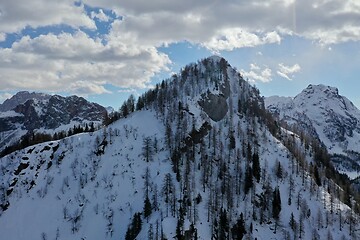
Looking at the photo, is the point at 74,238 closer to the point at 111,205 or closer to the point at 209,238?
the point at 111,205

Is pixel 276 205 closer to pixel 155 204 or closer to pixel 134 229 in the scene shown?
pixel 155 204

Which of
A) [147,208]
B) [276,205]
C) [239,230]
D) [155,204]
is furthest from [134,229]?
[276,205]

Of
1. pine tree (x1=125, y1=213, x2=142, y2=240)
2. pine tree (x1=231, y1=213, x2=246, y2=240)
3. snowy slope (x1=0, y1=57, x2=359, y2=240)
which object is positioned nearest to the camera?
pine tree (x1=125, y1=213, x2=142, y2=240)

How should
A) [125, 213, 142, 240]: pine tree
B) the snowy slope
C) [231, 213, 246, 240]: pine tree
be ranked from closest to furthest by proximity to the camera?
[125, 213, 142, 240]: pine tree < the snowy slope < [231, 213, 246, 240]: pine tree

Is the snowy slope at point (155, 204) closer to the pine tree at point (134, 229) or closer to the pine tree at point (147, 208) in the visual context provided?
the pine tree at point (147, 208)

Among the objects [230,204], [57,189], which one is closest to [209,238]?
[230,204]

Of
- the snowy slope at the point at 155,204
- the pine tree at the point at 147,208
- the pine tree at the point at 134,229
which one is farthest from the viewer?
the snowy slope at the point at 155,204

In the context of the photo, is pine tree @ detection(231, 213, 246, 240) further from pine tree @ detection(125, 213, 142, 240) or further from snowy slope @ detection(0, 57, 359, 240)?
pine tree @ detection(125, 213, 142, 240)

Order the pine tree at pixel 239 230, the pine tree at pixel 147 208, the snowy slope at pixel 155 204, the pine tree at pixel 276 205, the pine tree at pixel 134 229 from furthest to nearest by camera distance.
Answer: the pine tree at pixel 276 205 → the pine tree at pixel 239 230 → the snowy slope at pixel 155 204 → the pine tree at pixel 147 208 → the pine tree at pixel 134 229

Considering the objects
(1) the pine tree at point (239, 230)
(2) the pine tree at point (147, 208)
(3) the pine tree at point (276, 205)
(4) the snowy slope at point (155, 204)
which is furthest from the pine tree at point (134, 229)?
(3) the pine tree at point (276, 205)

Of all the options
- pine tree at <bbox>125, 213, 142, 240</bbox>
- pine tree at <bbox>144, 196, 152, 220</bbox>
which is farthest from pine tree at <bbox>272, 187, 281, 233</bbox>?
pine tree at <bbox>125, 213, 142, 240</bbox>

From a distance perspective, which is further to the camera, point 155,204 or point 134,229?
point 155,204
